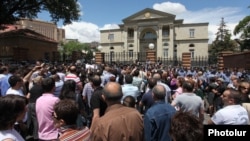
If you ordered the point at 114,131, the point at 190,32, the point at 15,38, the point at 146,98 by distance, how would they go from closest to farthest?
1. the point at 114,131
2. the point at 146,98
3. the point at 15,38
4. the point at 190,32

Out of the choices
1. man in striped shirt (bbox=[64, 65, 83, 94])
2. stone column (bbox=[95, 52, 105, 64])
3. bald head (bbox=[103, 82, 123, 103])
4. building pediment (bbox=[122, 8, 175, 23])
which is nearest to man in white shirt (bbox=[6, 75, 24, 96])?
man in striped shirt (bbox=[64, 65, 83, 94])

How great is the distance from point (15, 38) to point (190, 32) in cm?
4233

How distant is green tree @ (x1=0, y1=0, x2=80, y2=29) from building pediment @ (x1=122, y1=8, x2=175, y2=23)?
30127 mm

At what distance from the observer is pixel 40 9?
36.1 meters

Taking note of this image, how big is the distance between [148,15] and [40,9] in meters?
33.4

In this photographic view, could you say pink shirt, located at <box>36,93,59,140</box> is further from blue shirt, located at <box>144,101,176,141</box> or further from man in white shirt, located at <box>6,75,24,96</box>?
blue shirt, located at <box>144,101,176,141</box>

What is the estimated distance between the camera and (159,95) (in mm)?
5016

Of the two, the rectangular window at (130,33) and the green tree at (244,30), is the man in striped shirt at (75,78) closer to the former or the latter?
the green tree at (244,30)

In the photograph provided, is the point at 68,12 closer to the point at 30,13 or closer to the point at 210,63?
the point at 30,13

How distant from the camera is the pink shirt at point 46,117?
5.18 meters

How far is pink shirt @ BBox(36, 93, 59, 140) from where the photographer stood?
518 cm

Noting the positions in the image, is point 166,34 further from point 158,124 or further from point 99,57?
point 158,124

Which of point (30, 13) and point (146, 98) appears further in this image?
point (30, 13)

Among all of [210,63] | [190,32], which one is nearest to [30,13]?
[210,63]
